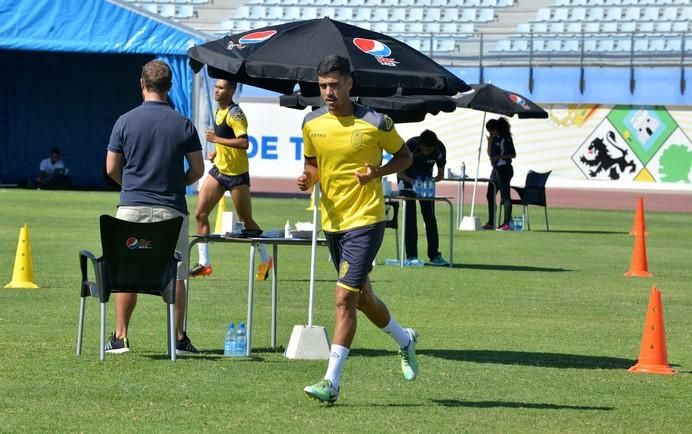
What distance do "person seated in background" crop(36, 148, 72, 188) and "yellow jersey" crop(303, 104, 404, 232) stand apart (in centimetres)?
3027

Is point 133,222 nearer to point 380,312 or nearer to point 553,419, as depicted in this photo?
point 380,312

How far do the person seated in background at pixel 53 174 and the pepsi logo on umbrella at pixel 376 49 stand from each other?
28186 millimetres

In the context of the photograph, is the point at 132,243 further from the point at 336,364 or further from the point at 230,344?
the point at 336,364

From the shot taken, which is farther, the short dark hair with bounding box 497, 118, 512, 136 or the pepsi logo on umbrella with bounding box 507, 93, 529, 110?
the pepsi logo on umbrella with bounding box 507, 93, 529, 110

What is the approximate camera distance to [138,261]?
391 inches

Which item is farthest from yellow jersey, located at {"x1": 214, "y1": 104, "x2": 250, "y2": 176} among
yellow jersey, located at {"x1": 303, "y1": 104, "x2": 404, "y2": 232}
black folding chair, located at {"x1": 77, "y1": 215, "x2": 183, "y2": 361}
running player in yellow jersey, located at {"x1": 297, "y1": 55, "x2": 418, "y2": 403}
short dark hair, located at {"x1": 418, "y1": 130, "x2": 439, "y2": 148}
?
yellow jersey, located at {"x1": 303, "y1": 104, "x2": 404, "y2": 232}

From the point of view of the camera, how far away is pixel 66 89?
4041cm

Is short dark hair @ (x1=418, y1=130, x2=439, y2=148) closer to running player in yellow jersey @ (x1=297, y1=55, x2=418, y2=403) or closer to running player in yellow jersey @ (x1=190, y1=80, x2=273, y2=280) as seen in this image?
running player in yellow jersey @ (x1=190, y1=80, x2=273, y2=280)

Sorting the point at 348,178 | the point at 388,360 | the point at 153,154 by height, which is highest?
the point at 153,154

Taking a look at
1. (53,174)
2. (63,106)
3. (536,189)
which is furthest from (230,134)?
(63,106)

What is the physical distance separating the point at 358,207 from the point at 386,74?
7.14 feet

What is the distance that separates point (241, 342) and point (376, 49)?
2.36m

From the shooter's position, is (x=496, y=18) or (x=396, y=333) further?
(x=496, y=18)

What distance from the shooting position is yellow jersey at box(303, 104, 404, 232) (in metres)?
8.87
